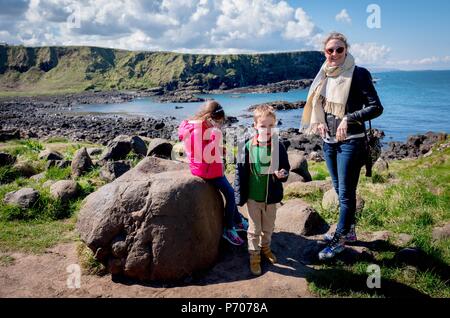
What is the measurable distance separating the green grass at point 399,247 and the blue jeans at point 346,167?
798mm

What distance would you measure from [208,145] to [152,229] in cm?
146

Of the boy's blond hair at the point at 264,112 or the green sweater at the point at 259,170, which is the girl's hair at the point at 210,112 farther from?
the green sweater at the point at 259,170

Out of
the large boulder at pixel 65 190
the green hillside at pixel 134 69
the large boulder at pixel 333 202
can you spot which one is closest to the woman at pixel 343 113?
the large boulder at pixel 333 202

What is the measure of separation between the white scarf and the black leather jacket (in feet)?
0.32

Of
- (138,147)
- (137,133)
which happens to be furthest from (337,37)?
(137,133)

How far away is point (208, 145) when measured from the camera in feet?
19.0

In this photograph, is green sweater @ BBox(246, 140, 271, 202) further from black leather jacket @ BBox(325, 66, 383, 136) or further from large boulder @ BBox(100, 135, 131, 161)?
large boulder @ BBox(100, 135, 131, 161)

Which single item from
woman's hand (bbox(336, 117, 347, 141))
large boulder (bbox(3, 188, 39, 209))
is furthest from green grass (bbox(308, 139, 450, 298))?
large boulder (bbox(3, 188, 39, 209))

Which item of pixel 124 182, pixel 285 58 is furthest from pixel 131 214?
pixel 285 58

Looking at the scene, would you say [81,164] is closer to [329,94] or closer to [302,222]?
[302,222]

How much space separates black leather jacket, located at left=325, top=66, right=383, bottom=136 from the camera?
514 cm

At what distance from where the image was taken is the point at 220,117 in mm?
5875

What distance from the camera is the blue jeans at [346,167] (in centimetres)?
532
